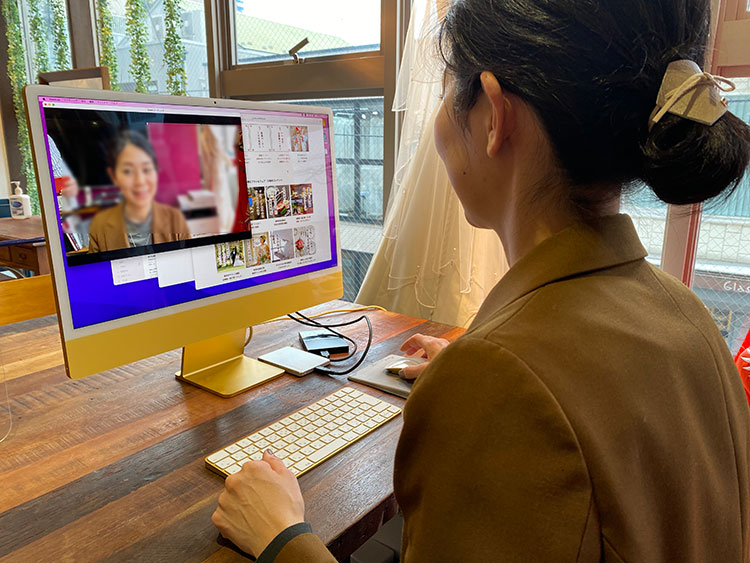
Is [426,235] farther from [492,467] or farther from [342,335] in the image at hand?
[492,467]

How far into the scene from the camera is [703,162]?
1.70 feet

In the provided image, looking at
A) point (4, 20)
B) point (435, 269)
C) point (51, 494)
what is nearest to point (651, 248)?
point (435, 269)

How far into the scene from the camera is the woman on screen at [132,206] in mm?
833

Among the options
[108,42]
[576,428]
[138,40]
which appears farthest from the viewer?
[108,42]

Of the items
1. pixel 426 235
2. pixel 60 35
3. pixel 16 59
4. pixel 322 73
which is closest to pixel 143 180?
pixel 426 235

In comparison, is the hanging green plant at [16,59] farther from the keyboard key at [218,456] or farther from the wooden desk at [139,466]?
the keyboard key at [218,456]

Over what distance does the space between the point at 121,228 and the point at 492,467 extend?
68cm

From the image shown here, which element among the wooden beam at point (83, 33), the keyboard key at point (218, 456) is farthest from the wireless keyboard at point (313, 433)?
the wooden beam at point (83, 33)

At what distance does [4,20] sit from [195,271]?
427 cm

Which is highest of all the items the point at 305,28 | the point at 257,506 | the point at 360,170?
the point at 305,28

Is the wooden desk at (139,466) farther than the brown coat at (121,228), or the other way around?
the brown coat at (121,228)

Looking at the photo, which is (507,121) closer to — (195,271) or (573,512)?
(573,512)

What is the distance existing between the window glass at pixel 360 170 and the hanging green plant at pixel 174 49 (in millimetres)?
1015

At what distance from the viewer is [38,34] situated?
3.96 meters
